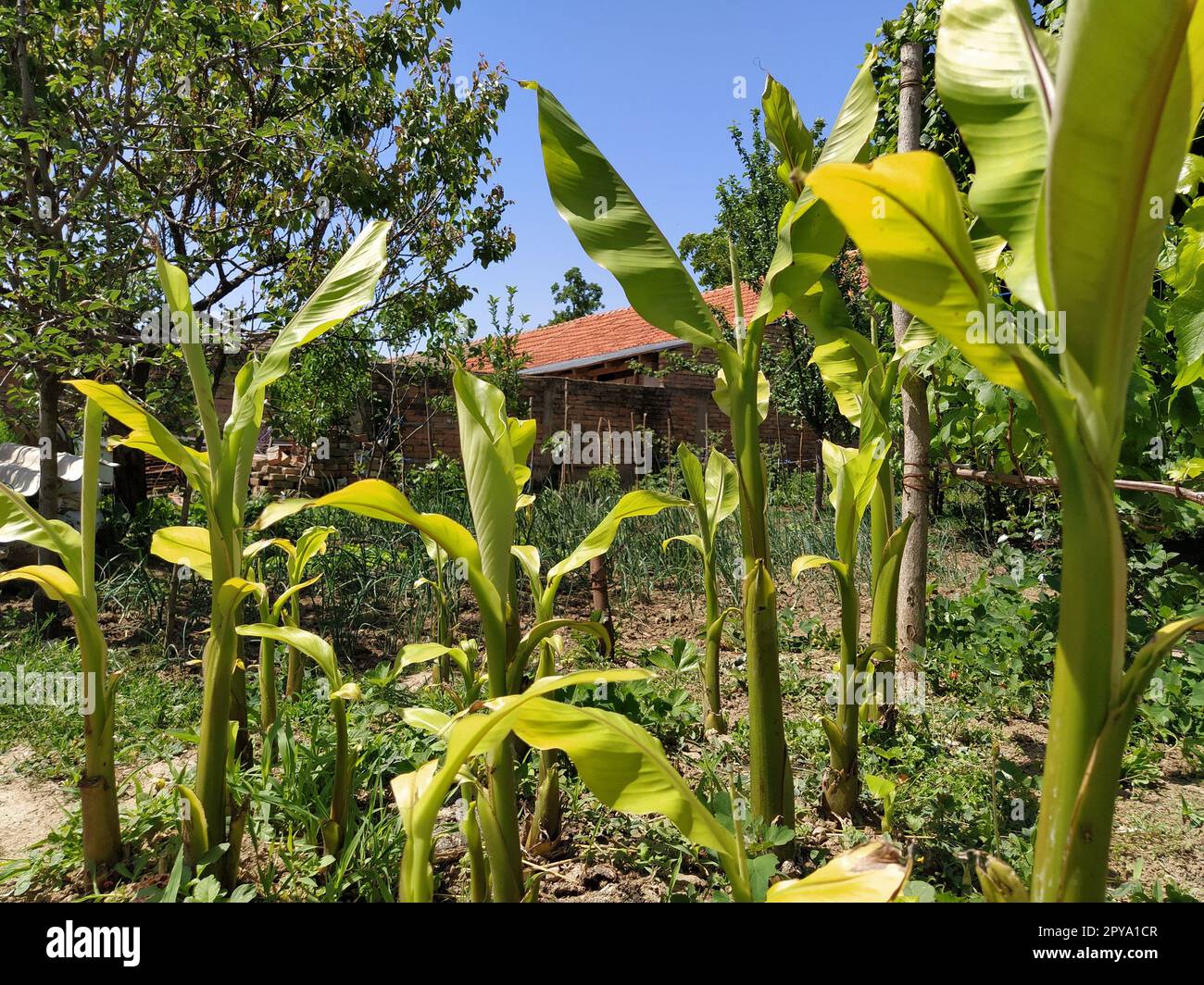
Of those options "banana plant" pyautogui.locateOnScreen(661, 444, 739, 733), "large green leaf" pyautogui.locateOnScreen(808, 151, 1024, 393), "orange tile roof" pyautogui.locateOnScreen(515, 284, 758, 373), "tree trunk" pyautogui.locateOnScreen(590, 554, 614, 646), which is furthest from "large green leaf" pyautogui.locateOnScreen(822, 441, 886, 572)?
"orange tile roof" pyautogui.locateOnScreen(515, 284, 758, 373)

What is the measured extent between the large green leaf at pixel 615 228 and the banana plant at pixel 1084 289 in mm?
806

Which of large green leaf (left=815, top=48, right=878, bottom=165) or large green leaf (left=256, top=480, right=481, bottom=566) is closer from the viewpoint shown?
large green leaf (left=256, top=480, right=481, bottom=566)

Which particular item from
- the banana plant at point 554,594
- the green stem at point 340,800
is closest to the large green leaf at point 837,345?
the banana plant at point 554,594

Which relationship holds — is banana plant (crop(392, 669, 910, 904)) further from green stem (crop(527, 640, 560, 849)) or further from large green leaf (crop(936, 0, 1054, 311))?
large green leaf (crop(936, 0, 1054, 311))

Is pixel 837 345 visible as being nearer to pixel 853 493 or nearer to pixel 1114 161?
pixel 853 493

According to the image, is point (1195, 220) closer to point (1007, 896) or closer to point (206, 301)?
point (1007, 896)

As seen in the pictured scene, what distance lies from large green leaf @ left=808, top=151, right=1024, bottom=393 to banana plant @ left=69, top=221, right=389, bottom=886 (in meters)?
1.20

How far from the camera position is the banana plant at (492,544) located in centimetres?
131

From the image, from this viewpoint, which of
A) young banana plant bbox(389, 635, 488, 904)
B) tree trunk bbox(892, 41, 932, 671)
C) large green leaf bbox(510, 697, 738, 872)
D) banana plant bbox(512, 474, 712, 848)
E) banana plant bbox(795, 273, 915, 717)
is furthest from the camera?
tree trunk bbox(892, 41, 932, 671)

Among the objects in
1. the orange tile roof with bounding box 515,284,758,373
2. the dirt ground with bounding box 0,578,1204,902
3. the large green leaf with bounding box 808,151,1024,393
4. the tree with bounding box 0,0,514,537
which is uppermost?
the orange tile roof with bounding box 515,284,758,373

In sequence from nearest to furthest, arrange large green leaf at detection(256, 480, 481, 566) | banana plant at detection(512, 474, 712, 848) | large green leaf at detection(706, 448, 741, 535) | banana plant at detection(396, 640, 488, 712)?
1. large green leaf at detection(256, 480, 481, 566)
2. banana plant at detection(396, 640, 488, 712)
3. banana plant at detection(512, 474, 712, 848)
4. large green leaf at detection(706, 448, 741, 535)

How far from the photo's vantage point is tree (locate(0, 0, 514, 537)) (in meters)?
3.74

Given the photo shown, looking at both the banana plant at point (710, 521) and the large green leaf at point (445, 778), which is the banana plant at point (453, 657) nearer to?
the large green leaf at point (445, 778)

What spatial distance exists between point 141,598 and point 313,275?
2459 millimetres
